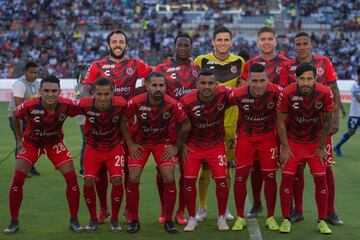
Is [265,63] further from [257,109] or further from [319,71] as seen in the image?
[257,109]

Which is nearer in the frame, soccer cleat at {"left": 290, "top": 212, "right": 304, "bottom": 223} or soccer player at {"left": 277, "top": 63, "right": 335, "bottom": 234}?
soccer player at {"left": 277, "top": 63, "right": 335, "bottom": 234}

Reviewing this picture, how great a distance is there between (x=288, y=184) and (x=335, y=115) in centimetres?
105

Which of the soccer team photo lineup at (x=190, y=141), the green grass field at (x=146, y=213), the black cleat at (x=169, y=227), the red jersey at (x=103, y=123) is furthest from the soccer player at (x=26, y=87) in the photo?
the black cleat at (x=169, y=227)

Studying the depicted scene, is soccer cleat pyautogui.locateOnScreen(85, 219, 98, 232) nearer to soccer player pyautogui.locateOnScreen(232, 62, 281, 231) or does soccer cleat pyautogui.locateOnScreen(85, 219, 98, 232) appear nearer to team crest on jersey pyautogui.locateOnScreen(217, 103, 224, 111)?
soccer player pyautogui.locateOnScreen(232, 62, 281, 231)

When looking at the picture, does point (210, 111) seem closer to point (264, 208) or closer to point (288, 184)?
point (288, 184)

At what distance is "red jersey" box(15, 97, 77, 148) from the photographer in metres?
7.96

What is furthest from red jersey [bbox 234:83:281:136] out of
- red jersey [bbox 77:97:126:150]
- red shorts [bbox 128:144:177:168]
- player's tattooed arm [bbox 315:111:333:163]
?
red jersey [bbox 77:97:126:150]

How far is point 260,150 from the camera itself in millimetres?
8164

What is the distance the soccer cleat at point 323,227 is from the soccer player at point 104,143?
236 centimetres

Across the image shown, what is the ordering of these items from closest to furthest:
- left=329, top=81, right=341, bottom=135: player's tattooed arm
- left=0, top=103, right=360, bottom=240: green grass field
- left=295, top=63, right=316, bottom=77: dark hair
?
left=295, top=63, right=316, bottom=77: dark hair → left=0, top=103, right=360, bottom=240: green grass field → left=329, top=81, right=341, bottom=135: player's tattooed arm

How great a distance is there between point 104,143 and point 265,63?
Result: 236 cm

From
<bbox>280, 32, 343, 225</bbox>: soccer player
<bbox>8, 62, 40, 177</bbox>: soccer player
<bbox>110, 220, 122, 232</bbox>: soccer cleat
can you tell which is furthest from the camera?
<bbox>8, 62, 40, 177</bbox>: soccer player

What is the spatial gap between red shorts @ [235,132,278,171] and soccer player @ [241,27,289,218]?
446 mm

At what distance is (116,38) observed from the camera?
8609 millimetres
